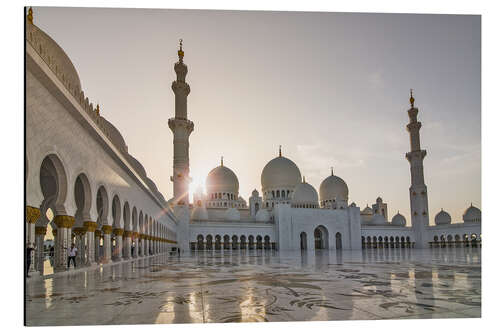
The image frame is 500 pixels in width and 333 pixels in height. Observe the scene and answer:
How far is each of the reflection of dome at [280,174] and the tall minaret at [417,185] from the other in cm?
1043

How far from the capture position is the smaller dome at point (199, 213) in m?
32.7

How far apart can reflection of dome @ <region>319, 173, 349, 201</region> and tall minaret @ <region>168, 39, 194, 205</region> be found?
62.2 feet

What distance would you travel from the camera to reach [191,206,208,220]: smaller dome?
107 feet

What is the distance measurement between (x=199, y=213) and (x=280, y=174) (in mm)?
9984

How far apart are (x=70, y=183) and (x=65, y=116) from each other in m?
1.34

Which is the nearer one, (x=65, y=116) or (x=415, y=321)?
(x=415, y=321)

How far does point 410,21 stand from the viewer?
4824 millimetres

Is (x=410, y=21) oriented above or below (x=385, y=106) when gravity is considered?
above

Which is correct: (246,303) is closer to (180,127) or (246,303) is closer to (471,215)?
(180,127)

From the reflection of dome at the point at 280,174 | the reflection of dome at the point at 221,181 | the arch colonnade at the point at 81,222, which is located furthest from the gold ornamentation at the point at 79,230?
the reflection of dome at the point at 280,174

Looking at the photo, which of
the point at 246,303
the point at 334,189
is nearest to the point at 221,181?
the point at 334,189
